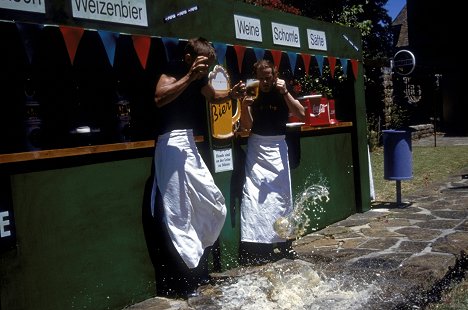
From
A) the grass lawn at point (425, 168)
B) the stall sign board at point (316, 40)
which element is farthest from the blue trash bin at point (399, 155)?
the stall sign board at point (316, 40)

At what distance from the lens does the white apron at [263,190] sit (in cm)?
530

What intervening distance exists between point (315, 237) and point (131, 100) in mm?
2880

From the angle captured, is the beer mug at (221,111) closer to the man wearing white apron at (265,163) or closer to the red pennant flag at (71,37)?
the man wearing white apron at (265,163)

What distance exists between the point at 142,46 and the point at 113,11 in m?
0.34

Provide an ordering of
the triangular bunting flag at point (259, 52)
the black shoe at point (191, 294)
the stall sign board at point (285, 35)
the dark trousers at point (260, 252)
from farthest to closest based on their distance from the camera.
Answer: the stall sign board at point (285, 35), the triangular bunting flag at point (259, 52), the dark trousers at point (260, 252), the black shoe at point (191, 294)

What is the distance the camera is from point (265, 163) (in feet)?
17.5

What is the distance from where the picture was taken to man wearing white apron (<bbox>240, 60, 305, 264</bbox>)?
5.30 m

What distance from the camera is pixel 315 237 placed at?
646cm

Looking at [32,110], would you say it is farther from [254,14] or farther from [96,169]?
[254,14]

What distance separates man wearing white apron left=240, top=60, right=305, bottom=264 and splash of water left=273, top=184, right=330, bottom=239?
0.26 ft

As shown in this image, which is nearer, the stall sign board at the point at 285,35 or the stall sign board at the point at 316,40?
the stall sign board at the point at 285,35

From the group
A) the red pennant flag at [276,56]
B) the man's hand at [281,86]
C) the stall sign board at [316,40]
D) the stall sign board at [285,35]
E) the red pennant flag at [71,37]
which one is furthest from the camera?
the stall sign board at [316,40]

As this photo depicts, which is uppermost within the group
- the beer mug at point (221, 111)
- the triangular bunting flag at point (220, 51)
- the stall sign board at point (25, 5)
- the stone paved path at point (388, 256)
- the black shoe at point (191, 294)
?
the stall sign board at point (25, 5)

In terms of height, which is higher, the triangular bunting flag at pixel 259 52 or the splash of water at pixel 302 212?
the triangular bunting flag at pixel 259 52
